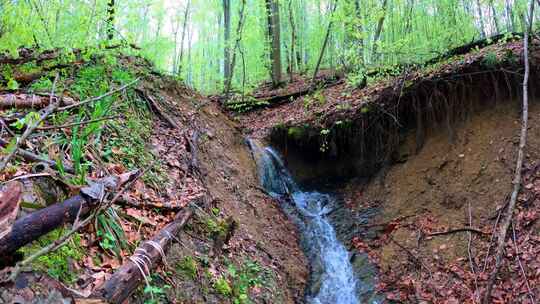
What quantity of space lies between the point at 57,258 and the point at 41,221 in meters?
0.33

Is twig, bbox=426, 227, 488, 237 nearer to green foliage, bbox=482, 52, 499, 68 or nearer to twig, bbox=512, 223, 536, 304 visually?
twig, bbox=512, 223, 536, 304

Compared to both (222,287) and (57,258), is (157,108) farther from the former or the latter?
(57,258)

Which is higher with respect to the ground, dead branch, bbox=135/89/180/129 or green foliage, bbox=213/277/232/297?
dead branch, bbox=135/89/180/129

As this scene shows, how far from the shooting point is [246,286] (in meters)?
4.48

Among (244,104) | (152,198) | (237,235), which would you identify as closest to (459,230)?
(237,235)

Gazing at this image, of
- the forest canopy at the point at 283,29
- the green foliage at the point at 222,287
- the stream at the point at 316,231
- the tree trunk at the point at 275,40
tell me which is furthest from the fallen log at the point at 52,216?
the tree trunk at the point at 275,40

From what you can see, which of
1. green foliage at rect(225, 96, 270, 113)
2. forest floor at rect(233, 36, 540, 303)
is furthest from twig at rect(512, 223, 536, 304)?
green foliage at rect(225, 96, 270, 113)

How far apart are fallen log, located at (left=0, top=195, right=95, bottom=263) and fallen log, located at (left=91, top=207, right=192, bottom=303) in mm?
513

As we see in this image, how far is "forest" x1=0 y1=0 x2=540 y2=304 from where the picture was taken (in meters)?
2.81

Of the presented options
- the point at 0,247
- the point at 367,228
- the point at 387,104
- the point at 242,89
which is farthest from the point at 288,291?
the point at 242,89

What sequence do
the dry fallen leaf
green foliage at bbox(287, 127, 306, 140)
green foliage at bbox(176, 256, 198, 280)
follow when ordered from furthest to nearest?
green foliage at bbox(287, 127, 306, 140) → green foliage at bbox(176, 256, 198, 280) → the dry fallen leaf

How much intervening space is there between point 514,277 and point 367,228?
9.13 feet

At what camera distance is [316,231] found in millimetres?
7707

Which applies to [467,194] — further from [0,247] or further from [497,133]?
[0,247]
